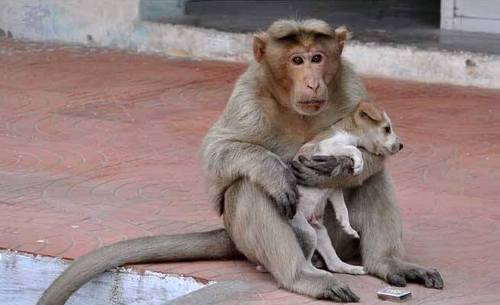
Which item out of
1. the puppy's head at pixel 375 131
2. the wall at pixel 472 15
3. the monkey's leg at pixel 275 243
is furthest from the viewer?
the wall at pixel 472 15

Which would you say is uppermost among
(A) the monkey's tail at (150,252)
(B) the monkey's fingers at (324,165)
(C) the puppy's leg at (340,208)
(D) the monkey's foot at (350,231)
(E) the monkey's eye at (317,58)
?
(E) the monkey's eye at (317,58)

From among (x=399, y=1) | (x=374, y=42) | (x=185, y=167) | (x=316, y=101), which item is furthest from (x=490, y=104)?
(x=316, y=101)

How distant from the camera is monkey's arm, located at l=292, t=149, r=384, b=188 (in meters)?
5.49

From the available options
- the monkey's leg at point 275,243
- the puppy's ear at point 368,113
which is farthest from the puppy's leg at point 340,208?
the puppy's ear at point 368,113

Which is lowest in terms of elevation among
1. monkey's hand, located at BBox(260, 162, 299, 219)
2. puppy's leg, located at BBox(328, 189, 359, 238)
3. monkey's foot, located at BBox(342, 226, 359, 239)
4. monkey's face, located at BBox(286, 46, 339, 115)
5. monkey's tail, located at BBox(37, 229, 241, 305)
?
monkey's tail, located at BBox(37, 229, 241, 305)

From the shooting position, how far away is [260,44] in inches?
217

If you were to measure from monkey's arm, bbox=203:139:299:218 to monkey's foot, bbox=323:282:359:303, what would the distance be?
345mm

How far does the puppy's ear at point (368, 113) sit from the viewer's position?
5.56m

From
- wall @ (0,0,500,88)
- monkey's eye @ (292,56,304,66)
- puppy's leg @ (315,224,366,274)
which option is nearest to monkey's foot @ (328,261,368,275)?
puppy's leg @ (315,224,366,274)

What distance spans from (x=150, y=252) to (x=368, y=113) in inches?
43.4

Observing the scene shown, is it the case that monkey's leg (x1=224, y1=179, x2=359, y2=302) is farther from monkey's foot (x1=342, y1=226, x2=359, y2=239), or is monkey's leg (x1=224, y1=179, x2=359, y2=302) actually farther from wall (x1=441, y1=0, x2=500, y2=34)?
wall (x1=441, y1=0, x2=500, y2=34)

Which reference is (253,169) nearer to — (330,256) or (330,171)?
(330,171)

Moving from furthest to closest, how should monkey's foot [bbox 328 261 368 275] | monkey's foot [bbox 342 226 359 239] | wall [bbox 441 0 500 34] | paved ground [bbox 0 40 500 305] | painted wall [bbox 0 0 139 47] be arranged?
painted wall [bbox 0 0 139 47]
wall [bbox 441 0 500 34]
paved ground [bbox 0 40 500 305]
monkey's foot [bbox 328 261 368 275]
monkey's foot [bbox 342 226 359 239]

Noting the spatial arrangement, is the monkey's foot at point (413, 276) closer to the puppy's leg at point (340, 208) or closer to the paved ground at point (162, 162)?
the paved ground at point (162, 162)
